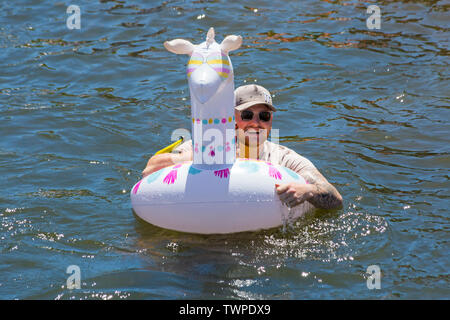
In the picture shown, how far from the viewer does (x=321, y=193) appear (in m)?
5.60

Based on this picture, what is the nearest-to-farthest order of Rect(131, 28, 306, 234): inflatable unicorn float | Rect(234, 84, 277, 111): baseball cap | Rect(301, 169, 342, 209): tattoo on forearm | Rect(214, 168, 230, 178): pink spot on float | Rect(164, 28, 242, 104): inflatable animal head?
1. Rect(164, 28, 242, 104): inflatable animal head
2. Rect(131, 28, 306, 234): inflatable unicorn float
3. Rect(214, 168, 230, 178): pink spot on float
4. Rect(301, 169, 342, 209): tattoo on forearm
5. Rect(234, 84, 277, 111): baseball cap

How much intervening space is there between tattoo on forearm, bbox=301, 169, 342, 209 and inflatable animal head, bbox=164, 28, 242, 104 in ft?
3.64

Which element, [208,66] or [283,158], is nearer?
[208,66]

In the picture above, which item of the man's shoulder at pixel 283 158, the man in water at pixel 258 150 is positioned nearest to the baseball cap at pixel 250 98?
the man in water at pixel 258 150

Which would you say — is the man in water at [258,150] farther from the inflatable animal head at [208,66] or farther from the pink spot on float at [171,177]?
the inflatable animal head at [208,66]

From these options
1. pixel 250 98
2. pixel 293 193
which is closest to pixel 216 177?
pixel 293 193

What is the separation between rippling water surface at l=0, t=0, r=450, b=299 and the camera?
508cm

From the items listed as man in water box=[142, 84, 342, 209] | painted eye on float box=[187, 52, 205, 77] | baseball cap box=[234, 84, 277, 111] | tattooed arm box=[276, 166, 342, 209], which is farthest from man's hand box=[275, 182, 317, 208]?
painted eye on float box=[187, 52, 205, 77]

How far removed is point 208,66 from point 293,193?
1.19 meters

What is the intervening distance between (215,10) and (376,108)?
424cm

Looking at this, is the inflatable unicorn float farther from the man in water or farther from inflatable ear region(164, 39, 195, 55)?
the man in water

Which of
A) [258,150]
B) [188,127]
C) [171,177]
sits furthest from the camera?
[188,127]

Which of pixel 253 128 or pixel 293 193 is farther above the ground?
pixel 253 128

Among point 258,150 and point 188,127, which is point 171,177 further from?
point 188,127
